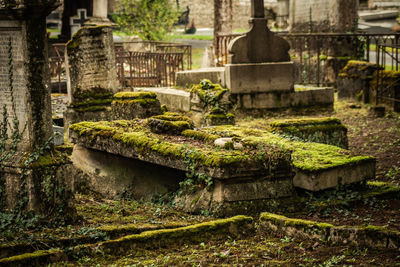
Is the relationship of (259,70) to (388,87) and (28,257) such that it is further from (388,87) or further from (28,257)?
(28,257)

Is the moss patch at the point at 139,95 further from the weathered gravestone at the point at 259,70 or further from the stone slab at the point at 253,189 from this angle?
the stone slab at the point at 253,189

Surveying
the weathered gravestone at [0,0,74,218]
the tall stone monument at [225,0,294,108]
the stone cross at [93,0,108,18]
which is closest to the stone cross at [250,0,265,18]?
the tall stone monument at [225,0,294,108]

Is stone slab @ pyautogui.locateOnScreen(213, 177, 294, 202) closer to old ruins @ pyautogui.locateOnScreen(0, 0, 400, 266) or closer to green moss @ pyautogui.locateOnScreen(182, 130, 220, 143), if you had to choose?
old ruins @ pyautogui.locateOnScreen(0, 0, 400, 266)

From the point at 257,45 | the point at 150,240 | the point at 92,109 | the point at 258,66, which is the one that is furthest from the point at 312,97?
the point at 150,240

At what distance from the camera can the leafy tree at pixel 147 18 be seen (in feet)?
74.5

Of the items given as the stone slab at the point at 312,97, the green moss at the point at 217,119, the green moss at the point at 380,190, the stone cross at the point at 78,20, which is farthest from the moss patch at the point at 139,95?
the stone cross at the point at 78,20

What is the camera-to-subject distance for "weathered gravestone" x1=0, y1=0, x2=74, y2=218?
5316 millimetres

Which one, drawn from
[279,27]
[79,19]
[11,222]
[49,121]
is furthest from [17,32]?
[279,27]

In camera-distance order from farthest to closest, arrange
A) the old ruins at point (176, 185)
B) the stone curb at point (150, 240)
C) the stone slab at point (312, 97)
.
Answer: the stone slab at point (312, 97)
the old ruins at point (176, 185)
the stone curb at point (150, 240)

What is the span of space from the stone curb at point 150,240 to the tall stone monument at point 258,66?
6524 millimetres

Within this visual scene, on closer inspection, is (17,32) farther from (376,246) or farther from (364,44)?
(364,44)

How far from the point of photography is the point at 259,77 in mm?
11570

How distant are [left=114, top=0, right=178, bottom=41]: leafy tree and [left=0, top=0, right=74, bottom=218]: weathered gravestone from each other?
1741 centimetres

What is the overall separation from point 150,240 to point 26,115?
178 centimetres
